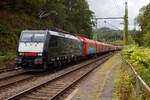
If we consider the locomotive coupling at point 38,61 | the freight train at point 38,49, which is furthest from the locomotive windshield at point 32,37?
the locomotive coupling at point 38,61

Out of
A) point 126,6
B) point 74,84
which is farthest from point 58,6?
point 74,84

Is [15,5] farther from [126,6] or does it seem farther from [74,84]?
[126,6]

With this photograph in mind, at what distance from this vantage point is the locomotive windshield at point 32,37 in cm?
1235

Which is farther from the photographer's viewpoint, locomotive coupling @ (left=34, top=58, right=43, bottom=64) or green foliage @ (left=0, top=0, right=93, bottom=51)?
green foliage @ (left=0, top=0, right=93, bottom=51)

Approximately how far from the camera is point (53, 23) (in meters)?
46.6

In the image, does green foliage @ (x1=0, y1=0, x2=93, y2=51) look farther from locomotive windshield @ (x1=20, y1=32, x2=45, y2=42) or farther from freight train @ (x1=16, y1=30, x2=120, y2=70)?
freight train @ (x1=16, y1=30, x2=120, y2=70)

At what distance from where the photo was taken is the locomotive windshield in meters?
12.4

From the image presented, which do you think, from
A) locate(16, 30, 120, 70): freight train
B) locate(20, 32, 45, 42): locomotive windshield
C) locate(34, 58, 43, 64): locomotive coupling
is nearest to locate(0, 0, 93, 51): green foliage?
locate(20, 32, 45, 42): locomotive windshield

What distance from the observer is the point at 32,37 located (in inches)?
500

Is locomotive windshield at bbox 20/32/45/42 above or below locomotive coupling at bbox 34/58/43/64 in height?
above

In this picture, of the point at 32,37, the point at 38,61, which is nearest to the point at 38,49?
the point at 38,61

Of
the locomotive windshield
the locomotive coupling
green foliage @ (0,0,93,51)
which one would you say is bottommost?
the locomotive coupling

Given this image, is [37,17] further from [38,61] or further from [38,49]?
[38,61]

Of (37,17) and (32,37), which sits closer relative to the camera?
(32,37)
